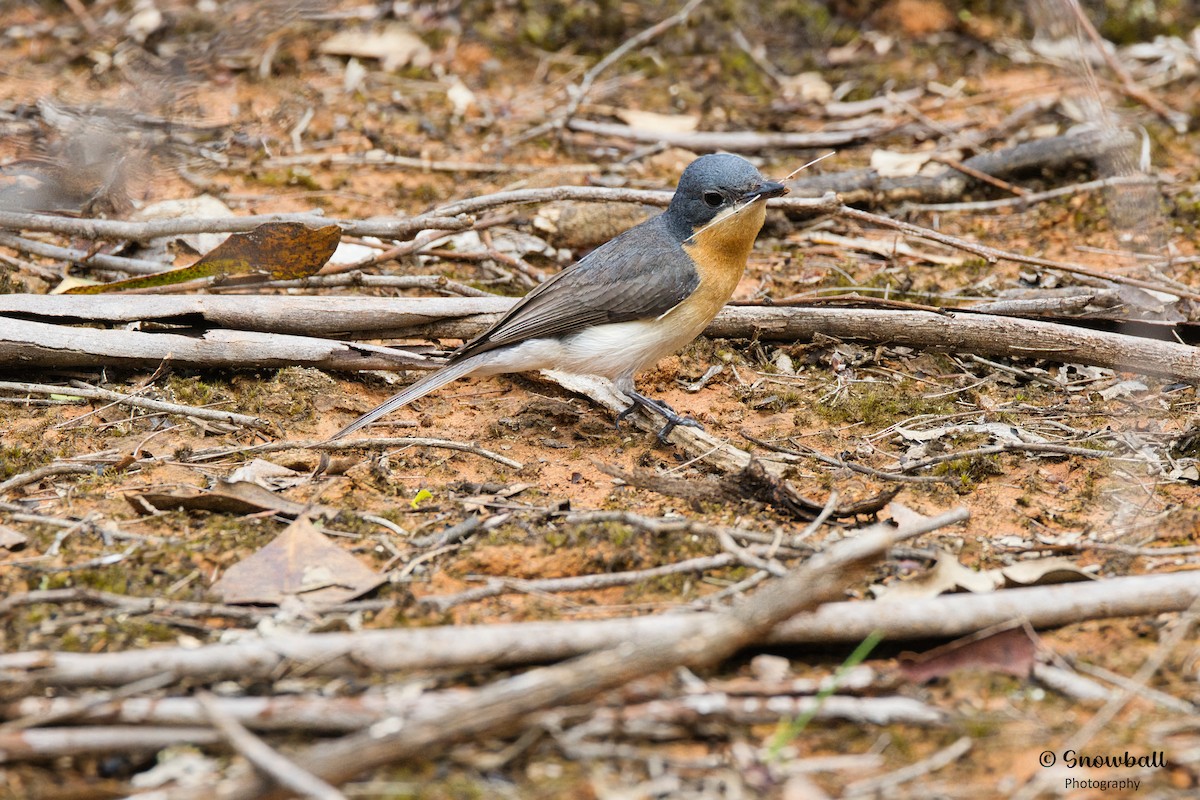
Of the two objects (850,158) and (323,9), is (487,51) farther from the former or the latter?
(323,9)

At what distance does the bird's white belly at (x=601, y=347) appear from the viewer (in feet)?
20.4

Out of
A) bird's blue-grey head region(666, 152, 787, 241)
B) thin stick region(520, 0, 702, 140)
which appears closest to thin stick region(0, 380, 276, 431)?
bird's blue-grey head region(666, 152, 787, 241)

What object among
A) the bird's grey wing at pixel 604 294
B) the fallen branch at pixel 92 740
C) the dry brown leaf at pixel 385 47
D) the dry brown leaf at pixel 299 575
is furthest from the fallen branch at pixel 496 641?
the dry brown leaf at pixel 385 47

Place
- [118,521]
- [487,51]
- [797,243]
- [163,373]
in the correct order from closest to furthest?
[118,521]
[163,373]
[797,243]
[487,51]

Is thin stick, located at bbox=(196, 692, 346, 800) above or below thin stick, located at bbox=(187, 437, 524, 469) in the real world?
above

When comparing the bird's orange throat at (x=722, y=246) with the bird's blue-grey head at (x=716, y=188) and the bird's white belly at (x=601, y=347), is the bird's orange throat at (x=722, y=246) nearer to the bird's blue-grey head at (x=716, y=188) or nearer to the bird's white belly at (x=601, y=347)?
the bird's blue-grey head at (x=716, y=188)

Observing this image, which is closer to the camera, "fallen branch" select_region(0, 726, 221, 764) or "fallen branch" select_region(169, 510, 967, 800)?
"fallen branch" select_region(169, 510, 967, 800)

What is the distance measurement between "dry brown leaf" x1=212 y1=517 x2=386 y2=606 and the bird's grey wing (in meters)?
1.81

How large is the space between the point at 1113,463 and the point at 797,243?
3.22m

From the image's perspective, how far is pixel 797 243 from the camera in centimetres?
807

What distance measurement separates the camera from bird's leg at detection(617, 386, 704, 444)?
6.07 m

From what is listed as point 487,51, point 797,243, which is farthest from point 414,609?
point 487,51

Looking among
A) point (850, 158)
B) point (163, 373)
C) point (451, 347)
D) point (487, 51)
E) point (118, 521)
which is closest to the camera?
point (118, 521)

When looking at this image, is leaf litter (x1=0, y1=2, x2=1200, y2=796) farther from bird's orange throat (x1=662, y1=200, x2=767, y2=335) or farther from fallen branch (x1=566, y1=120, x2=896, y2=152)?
bird's orange throat (x1=662, y1=200, x2=767, y2=335)
